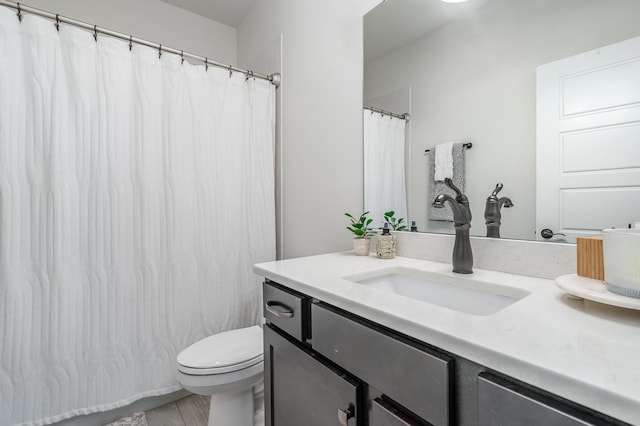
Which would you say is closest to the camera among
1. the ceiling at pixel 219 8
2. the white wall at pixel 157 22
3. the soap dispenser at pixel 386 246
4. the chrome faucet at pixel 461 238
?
the chrome faucet at pixel 461 238

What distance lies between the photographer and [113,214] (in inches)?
56.8

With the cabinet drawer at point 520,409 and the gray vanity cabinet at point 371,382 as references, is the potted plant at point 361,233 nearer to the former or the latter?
the gray vanity cabinet at point 371,382

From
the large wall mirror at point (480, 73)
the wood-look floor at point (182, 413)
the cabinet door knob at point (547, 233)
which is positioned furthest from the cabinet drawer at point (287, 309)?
the wood-look floor at point (182, 413)

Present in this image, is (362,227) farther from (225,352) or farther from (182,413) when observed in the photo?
(182,413)

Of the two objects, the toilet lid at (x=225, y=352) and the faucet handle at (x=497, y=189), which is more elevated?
the faucet handle at (x=497, y=189)

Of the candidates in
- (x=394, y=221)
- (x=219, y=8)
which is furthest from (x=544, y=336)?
(x=219, y=8)

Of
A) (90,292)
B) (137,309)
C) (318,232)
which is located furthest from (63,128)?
(318,232)

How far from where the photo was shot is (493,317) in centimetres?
56

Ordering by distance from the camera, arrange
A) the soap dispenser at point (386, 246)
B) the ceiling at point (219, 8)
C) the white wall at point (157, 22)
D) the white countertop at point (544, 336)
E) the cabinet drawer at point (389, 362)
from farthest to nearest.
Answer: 1. the ceiling at point (219, 8)
2. the white wall at point (157, 22)
3. the soap dispenser at point (386, 246)
4. the cabinet drawer at point (389, 362)
5. the white countertop at point (544, 336)

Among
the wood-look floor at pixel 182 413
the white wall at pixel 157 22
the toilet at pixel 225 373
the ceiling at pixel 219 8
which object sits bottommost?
the wood-look floor at pixel 182 413

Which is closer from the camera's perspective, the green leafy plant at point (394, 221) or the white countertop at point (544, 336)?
the white countertop at point (544, 336)

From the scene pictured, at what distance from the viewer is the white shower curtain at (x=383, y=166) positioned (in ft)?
4.23

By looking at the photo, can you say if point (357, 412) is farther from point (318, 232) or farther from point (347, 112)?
point (347, 112)

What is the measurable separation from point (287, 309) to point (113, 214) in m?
1.09
